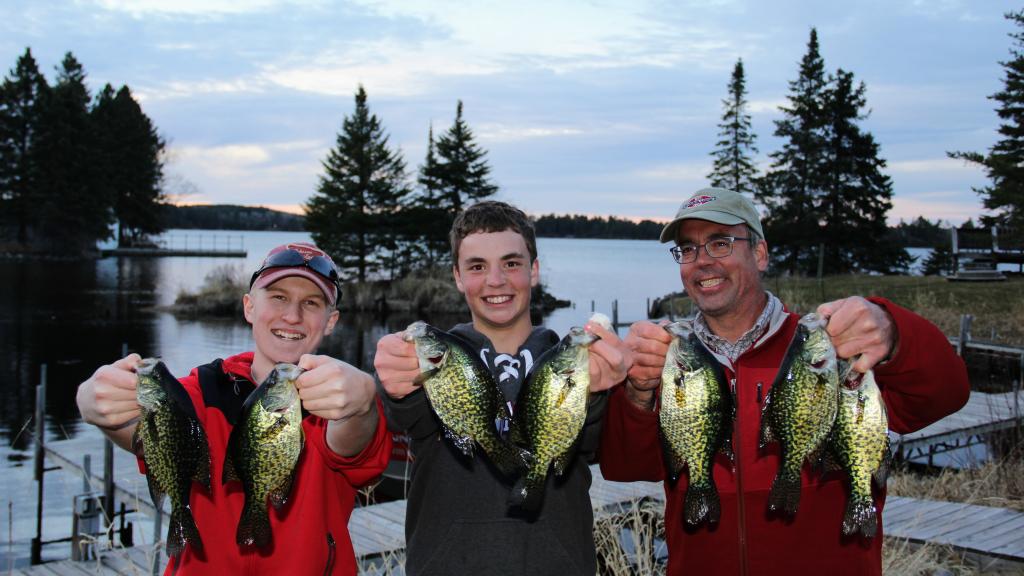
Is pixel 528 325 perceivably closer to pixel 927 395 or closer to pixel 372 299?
pixel 927 395

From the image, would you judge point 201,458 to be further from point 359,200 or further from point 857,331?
point 359,200

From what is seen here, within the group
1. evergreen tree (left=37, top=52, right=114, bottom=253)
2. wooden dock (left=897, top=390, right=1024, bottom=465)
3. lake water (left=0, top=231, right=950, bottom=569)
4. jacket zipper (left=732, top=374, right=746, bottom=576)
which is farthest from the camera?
evergreen tree (left=37, top=52, right=114, bottom=253)

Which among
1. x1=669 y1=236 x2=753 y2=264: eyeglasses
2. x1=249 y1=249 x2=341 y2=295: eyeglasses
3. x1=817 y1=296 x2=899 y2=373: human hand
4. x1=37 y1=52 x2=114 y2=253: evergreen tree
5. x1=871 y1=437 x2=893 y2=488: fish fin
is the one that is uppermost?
x1=37 y1=52 x2=114 y2=253: evergreen tree

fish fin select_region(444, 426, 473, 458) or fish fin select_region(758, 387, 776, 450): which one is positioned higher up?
fish fin select_region(758, 387, 776, 450)

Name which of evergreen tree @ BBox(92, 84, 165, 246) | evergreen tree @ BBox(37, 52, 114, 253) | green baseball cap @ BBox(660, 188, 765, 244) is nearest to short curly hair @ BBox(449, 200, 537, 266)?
green baseball cap @ BBox(660, 188, 765, 244)

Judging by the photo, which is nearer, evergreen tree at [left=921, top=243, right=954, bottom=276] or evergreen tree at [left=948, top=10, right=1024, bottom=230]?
evergreen tree at [left=948, top=10, right=1024, bottom=230]

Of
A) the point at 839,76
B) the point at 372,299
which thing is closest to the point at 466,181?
the point at 372,299

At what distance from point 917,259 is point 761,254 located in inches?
2434

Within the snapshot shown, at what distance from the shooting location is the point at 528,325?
13.3 feet

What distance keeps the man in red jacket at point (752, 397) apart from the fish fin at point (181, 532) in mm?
1846

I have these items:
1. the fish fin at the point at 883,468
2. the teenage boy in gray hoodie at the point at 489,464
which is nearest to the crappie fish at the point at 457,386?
the teenage boy in gray hoodie at the point at 489,464

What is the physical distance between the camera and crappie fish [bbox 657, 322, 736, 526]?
319cm

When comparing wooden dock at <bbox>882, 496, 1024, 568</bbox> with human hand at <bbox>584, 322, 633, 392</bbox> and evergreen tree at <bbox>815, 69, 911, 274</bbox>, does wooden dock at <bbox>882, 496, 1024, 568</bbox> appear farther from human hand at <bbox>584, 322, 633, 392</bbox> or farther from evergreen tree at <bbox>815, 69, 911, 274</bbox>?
evergreen tree at <bbox>815, 69, 911, 274</bbox>

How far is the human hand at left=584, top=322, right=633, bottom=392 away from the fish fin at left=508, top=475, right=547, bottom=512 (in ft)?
1.44
